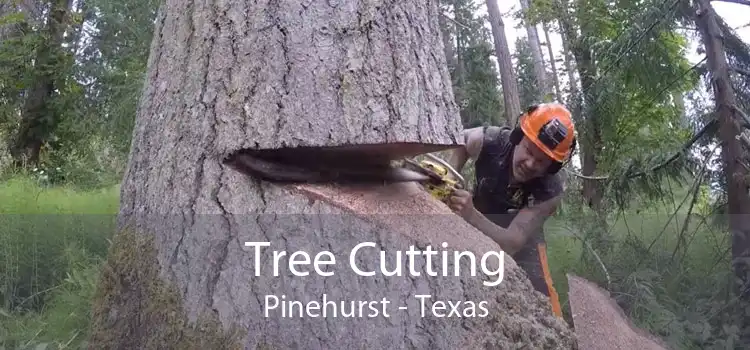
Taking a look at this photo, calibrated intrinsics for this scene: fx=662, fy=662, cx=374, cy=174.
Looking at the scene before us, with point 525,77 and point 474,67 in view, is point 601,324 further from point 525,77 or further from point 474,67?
point 474,67

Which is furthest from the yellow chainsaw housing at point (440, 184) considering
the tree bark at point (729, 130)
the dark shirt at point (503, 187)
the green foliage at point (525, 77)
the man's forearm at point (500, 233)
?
the green foliage at point (525, 77)

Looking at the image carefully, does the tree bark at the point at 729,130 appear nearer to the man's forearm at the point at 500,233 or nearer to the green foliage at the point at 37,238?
the man's forearm at the point at 500,233

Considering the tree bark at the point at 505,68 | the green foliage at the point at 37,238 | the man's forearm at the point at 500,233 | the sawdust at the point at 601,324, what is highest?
the tree bark at the point at 505,68

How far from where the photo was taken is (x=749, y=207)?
11.7ft

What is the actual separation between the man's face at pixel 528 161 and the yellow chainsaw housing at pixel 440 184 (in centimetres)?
60

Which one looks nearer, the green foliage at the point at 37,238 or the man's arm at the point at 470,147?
the man's arm at the point at 470,147

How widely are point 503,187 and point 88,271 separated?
1.99 metres

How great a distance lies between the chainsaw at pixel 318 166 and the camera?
5.18 feet

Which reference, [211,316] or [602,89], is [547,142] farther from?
[602,89]

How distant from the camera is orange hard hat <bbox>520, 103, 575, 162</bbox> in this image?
A: 8.29 feet

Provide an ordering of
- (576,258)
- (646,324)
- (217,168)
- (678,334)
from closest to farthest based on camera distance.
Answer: (217,168)
(678,334)
(646,324)
(576,258)

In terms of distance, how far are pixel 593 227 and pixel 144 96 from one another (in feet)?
12.5

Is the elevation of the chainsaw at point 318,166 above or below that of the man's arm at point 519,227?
above

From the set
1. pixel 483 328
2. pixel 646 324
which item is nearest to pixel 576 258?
pixel 646 324
